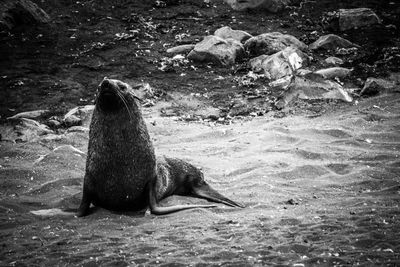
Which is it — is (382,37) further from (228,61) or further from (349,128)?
(349,128)

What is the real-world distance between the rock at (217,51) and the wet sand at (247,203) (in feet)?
9.86

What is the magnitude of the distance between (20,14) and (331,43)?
7.75m

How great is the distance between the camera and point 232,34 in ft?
34.7

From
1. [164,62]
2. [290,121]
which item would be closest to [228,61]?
[164,62]

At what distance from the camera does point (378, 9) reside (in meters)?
12.4

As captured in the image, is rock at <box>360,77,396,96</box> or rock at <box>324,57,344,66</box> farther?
rock at <box>324,57,344,66</box>

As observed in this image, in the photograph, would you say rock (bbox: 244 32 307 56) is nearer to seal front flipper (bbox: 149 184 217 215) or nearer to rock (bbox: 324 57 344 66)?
rock (bbox: 324 57 344 66)

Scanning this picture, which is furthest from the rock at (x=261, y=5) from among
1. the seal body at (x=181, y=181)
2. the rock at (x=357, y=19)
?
the seal body at (x=181, y=181)

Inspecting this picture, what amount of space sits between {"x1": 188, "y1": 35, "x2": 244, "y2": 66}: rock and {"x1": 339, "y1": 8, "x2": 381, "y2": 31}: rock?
3.18m

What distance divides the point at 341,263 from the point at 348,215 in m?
0.89

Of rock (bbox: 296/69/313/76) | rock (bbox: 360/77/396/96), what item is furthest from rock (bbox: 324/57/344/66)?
rock (bbox: 360/77/396/96)

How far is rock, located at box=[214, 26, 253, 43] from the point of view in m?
10.5

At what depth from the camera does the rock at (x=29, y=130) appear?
6918 millimetres

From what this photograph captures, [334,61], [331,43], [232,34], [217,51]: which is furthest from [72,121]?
[331,43]
